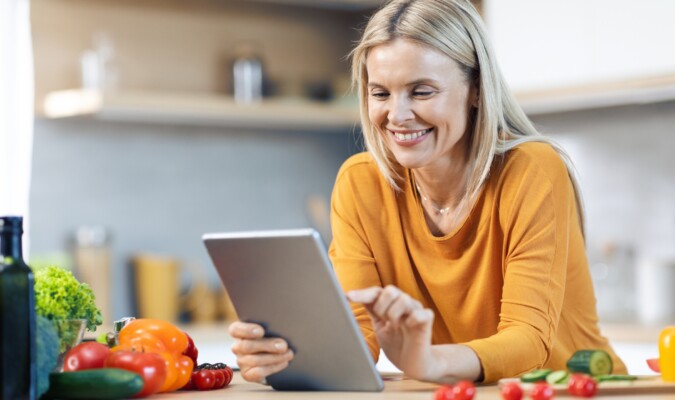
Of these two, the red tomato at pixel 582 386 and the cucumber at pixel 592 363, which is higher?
the cucumber at pixel 592 363

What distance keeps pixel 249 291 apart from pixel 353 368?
19 centimetres

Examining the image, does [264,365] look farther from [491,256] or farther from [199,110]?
[199,110]

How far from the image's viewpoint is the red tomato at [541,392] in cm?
139

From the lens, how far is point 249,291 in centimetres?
157

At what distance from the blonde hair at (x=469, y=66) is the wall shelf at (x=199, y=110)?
1.68 metres

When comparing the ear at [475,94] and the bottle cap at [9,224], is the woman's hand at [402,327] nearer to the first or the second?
the bottle cap at [9,224]

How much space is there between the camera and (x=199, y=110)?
4043 millimetres

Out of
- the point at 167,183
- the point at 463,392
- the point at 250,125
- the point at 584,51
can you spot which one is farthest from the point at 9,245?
the point at 250,125

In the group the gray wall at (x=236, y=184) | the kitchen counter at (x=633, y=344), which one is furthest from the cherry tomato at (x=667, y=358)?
the gray wall at (x=236, y=184)

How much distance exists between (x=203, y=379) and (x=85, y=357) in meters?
0.21

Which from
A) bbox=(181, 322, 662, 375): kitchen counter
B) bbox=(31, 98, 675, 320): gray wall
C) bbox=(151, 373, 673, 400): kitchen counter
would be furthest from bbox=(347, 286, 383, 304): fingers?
bbox=(31, 98, 675, 320): gray wall

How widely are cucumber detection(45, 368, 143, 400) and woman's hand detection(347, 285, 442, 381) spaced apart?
1.05 feet

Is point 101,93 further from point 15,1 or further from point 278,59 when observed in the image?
point 278,59

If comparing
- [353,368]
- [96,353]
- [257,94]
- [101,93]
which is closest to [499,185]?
[353,368]
